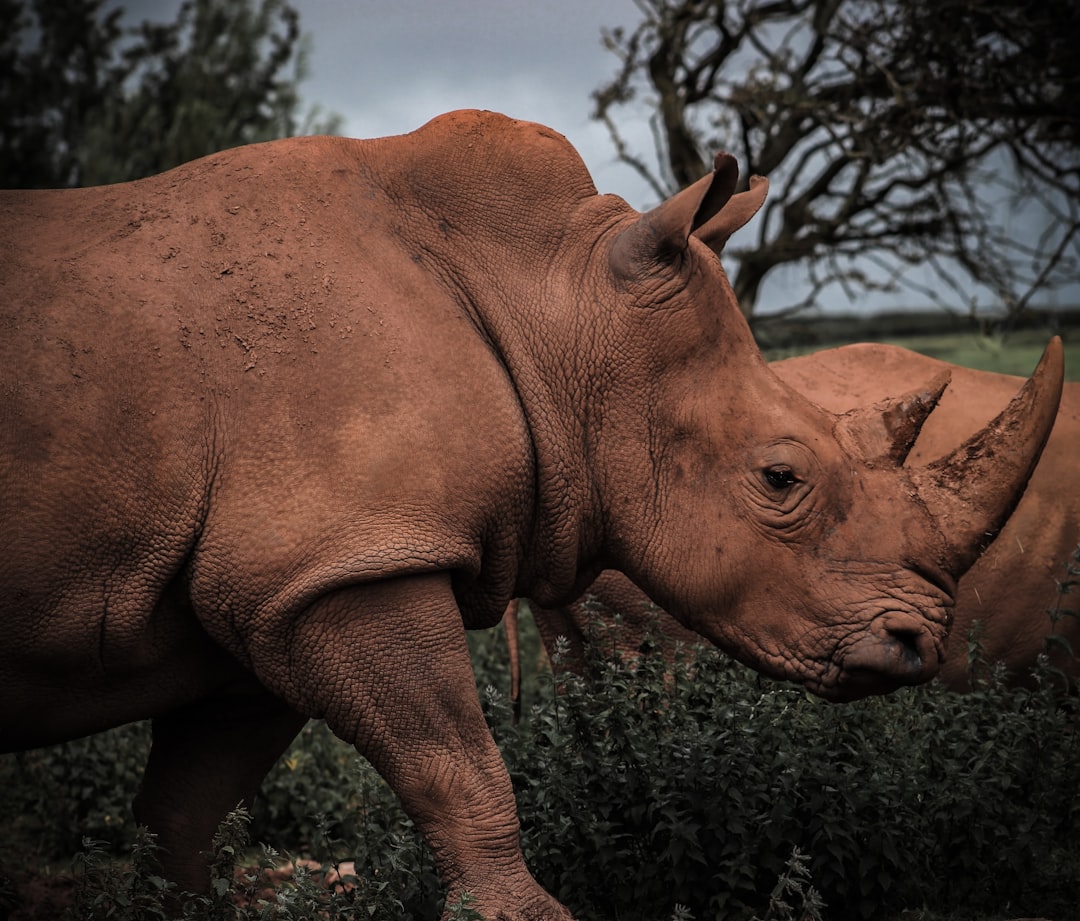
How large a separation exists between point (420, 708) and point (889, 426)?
5.11 ft

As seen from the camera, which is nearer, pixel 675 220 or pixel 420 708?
pixel 420 708

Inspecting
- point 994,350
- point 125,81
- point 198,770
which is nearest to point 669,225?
point 198,770

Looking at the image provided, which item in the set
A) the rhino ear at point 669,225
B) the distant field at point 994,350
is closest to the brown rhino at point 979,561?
the rhino ear at point 669,225

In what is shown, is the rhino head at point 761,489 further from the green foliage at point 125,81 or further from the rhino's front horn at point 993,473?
the green foliage at point 125,81

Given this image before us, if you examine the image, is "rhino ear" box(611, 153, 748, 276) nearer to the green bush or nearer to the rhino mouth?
the rhino mouth

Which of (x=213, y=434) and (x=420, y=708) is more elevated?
(x=213, y=434)

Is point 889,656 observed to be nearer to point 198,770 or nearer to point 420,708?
point 420,708

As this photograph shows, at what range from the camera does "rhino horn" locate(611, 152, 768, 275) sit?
12.5ft

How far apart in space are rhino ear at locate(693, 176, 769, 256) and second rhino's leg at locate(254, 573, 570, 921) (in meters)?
1.38

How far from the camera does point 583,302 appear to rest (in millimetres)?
3926

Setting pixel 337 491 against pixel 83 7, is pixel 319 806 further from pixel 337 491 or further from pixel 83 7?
pixel 83 7

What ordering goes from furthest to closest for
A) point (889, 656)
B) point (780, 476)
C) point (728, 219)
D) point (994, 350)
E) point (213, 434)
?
point (994, 350)
point (728, 219)
point (780, 476)
point (889, 656)
point (213, 434)

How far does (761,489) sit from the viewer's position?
384 cm

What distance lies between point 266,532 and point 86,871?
3.79 ft
